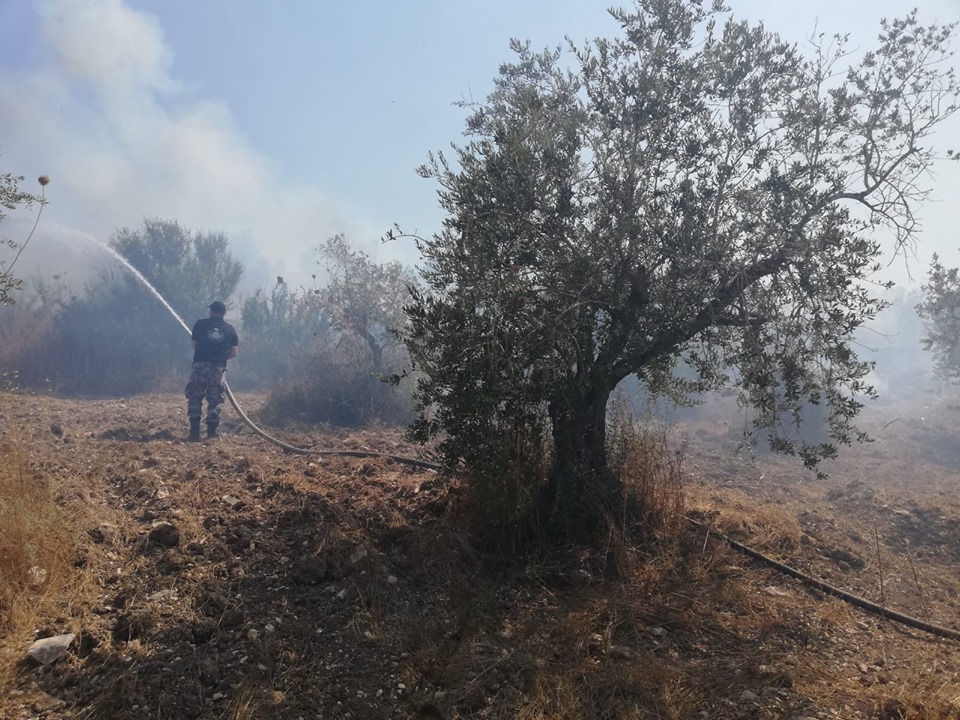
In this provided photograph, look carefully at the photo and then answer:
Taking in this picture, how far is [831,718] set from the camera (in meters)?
3.22

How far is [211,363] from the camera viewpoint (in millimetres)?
10180

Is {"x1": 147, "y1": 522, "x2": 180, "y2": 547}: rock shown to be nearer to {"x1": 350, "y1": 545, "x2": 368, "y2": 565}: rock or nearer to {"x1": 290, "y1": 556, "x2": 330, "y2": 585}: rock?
{"x1": 290, "y1": 556, "x2": 330, "y2": 585}: rock

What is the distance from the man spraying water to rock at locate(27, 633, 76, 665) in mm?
6807

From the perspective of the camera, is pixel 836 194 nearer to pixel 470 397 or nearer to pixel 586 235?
pixel 586 235

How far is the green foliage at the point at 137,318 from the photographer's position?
1630cm

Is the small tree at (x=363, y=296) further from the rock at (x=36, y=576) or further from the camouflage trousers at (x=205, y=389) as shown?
the rock at (x=36, y=576)

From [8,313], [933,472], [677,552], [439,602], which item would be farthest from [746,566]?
[8,313]

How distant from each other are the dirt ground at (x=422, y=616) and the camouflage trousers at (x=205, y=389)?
3134mm

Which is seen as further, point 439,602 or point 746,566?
point 746,566

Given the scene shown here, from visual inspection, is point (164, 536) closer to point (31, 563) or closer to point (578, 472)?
point (31, 563)

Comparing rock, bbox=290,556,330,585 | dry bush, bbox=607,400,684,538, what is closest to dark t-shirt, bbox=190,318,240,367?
rock, bbox=290,556,330,585

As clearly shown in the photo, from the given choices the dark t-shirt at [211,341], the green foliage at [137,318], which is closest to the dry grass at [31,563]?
the dark t-shirt at [211,341]

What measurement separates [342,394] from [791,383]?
969 cm

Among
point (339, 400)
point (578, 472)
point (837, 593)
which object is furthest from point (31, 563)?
point (339, 400)
